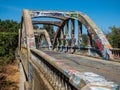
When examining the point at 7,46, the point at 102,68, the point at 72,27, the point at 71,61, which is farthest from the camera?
the point at 7,46

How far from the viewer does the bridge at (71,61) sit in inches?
130

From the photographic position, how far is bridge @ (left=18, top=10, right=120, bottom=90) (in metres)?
3.30

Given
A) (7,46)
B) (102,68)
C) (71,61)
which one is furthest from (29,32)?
(7,46)

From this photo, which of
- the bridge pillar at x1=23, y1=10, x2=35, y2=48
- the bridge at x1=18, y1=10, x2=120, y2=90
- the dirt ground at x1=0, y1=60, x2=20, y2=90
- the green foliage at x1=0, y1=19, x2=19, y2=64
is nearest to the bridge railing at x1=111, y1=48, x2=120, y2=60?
the bridge at x1=18, y1=10, x2=120, y2=90

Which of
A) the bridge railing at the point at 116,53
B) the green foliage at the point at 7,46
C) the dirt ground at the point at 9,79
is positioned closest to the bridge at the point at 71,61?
the bridge railing at the point at 116,53

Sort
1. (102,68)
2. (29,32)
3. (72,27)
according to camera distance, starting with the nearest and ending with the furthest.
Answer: (102,68) < (29,32) < (72,27)

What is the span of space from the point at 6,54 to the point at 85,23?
82.4ft

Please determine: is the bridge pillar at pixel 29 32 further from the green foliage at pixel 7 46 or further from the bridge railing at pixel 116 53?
the green foliage at pixel 7 46

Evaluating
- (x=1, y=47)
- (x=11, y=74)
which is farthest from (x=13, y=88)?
(x=1, y=47)

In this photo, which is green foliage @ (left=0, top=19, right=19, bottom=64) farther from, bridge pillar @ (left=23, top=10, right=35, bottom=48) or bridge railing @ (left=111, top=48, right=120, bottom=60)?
bridge railing @ (left=111, top=48, right=120, bottom=60)

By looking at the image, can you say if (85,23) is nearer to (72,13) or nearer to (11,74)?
(72,13)

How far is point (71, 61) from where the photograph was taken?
57.0ft

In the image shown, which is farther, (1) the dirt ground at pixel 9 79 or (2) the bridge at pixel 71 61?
(1) the dirt ground at pixel 9 79

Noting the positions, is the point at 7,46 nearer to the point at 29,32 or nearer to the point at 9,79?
the point at 9,79
